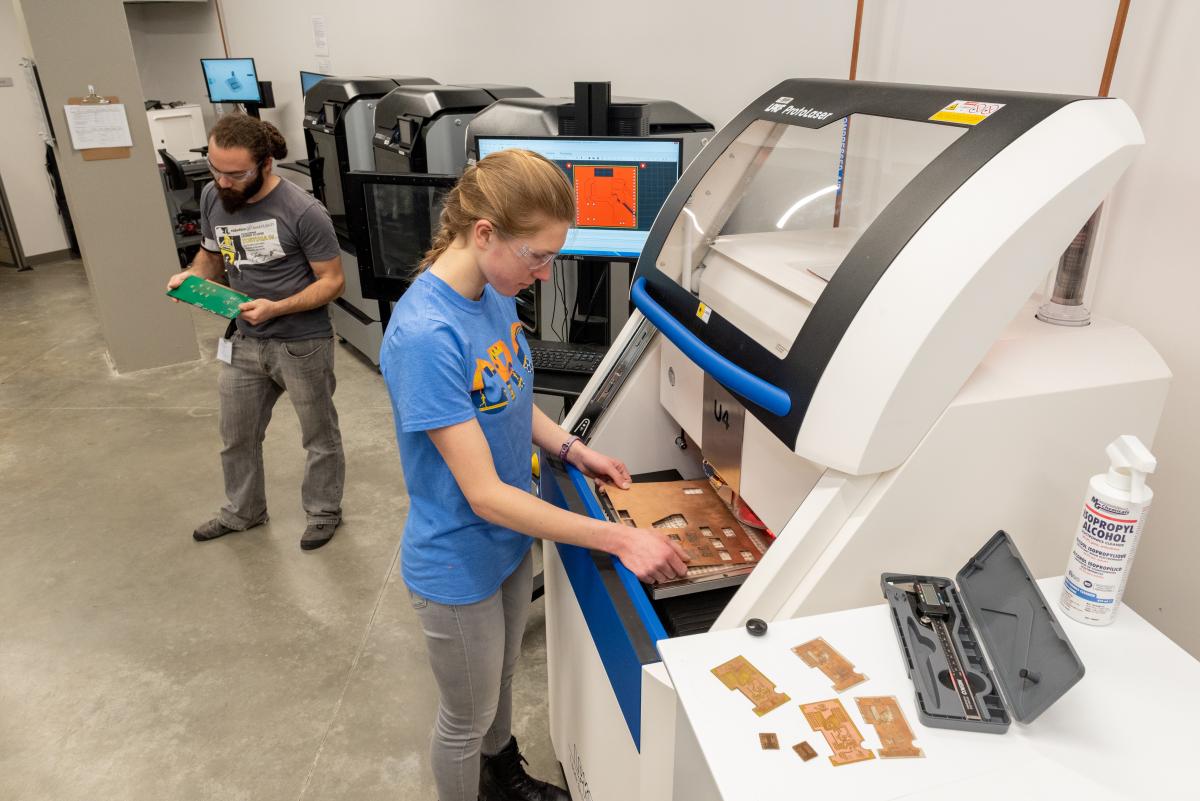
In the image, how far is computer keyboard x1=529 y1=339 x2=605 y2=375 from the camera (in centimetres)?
229

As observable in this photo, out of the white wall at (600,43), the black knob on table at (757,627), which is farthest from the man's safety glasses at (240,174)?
the black knob on table at (757,627)

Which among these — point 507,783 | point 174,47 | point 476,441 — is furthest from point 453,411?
point 174,47

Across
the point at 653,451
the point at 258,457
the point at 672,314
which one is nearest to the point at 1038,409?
the point at 672,314

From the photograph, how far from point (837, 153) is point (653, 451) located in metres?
0.84

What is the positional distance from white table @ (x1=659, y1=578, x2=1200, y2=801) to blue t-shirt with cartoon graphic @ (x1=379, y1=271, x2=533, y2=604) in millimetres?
535

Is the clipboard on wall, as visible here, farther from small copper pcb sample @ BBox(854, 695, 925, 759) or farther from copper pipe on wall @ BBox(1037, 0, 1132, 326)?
small copper pcb sample @ BBox(854, 695, 925, 759)

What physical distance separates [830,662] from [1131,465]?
0.41m

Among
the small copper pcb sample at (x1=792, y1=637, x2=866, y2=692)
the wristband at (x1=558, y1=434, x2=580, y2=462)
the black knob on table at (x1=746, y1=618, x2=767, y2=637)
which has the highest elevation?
the black knob on table at (x1=746, y1=618, x2=767, y2=637)

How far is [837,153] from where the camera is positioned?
187cm

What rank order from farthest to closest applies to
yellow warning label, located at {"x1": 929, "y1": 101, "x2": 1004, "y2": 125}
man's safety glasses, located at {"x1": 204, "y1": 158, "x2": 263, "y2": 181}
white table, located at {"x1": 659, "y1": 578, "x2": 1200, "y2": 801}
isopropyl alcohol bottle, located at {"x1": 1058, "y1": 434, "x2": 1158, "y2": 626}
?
man's safety glasses, located at {"x1": 204, "y1": 158, "x2": 263, "y2": 181} < yellow warning label, located at {"x1": 929, "y1": 101, "x2": 1004, "y2": 125} < isopropyl alcohol bottle, located at {"x1": 1058, "y1": 434, "x2": 1158, "y2": 626} < white table, located at {"x1": 659, "y1": 578, "x2": 1200, "y2": 801}

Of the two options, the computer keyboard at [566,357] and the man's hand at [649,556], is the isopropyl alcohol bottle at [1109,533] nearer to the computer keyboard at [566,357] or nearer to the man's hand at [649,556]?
the man's hand at [649,556]

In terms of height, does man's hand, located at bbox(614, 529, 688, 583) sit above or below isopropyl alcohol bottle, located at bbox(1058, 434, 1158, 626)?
below

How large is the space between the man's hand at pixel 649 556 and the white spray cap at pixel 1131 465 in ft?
2.02

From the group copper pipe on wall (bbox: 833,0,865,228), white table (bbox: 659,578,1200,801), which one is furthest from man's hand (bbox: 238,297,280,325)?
white table (bbox: 659,578,1200,801)
